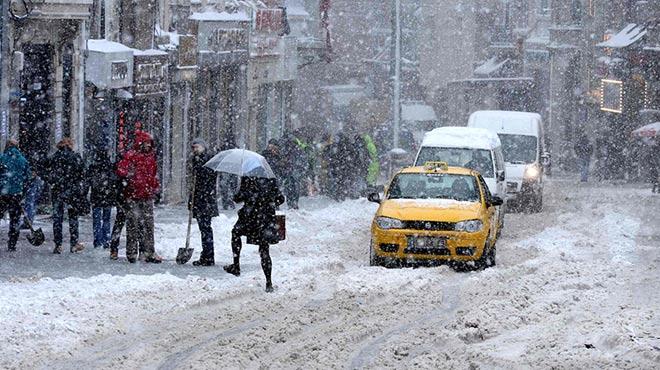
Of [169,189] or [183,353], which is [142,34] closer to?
[169,189]

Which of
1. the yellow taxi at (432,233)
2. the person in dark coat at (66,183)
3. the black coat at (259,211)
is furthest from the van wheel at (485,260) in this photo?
the person in dark coat at (66,183)

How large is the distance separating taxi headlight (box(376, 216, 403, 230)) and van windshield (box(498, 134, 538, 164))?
44.2ft

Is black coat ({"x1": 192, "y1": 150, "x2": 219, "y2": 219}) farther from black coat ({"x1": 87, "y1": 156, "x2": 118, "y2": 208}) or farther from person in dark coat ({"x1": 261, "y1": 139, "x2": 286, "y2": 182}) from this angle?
person in dark coat ({"x1": 261, "y1": 139, "x2": 286, "y2": 182})

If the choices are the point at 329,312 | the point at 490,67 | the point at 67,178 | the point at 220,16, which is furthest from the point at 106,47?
the point at 490,67

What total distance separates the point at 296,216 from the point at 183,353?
15870 mm

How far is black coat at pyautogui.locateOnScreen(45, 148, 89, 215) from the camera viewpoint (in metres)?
20.7

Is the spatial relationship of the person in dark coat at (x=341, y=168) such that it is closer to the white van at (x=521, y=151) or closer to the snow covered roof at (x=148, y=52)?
the white van at (x=521, y=151)

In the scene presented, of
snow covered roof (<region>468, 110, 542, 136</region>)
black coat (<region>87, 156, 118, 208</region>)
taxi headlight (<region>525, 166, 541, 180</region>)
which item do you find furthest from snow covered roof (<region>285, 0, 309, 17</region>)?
black coat (<region>87, 156, 118, 208</region>)

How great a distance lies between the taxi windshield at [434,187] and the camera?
21047 millimetres

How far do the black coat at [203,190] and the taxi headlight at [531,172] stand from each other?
1361cm

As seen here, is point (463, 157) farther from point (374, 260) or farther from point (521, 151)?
point (374, 260)

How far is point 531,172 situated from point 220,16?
9.68 metres

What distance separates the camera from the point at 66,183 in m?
20.7

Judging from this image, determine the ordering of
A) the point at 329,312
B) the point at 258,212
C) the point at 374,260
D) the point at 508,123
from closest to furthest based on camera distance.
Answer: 1. the point at 329,312
2. the point at 258,212
3. the point at 374,260
4. the point at 508,123
